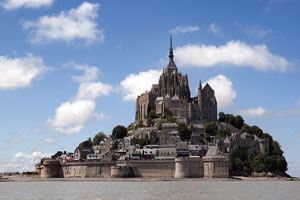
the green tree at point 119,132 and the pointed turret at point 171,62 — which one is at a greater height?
the pointed turret at point 171,62

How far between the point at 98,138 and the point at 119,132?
861 centimetres

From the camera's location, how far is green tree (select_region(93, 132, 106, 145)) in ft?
477

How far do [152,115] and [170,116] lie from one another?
17.7 feet

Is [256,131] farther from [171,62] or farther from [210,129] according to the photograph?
[171,62]

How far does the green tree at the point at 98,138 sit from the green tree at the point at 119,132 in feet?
19.6

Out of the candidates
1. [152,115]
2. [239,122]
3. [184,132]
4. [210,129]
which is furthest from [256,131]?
[152,115]

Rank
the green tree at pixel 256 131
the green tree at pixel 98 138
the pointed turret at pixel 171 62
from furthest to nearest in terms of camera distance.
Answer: the pointed turret at pixel 171 62
the green tree at pixel 98 138
the green tree at pixel 256 131

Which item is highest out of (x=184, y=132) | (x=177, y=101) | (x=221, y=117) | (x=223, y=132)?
(x=177, y=101)

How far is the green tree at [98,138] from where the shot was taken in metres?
146

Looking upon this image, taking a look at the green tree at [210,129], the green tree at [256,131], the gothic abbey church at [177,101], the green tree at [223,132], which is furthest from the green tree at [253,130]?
the gothic abbey church at [177,101]

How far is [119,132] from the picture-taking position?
464 ft

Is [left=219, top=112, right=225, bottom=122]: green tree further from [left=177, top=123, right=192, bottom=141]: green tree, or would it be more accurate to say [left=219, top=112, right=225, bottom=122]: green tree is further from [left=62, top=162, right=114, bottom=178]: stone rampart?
[left=62, top=162, right=114, bottom=178]: stone rampart

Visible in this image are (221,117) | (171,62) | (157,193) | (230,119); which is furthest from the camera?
(171,62)

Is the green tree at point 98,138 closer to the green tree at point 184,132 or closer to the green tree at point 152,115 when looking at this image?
the green tree at point 152,115
